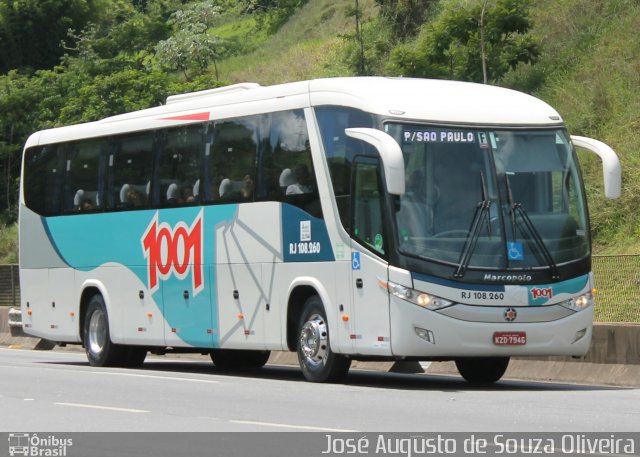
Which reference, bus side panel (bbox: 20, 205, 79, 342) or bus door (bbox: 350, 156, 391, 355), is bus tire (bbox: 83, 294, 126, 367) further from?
bus door (bbox: 350, 156, 391, 355)

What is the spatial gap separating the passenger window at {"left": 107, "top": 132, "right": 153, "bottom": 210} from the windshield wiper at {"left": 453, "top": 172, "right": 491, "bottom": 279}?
690 cm

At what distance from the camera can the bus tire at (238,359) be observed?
22609mm

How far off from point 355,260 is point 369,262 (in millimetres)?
298

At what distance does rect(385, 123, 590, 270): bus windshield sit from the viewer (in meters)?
16.5

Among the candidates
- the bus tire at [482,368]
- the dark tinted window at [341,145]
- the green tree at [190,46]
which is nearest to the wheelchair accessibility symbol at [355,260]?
the dark tinted window at [341,145]

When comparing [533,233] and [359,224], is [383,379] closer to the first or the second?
[359,224]

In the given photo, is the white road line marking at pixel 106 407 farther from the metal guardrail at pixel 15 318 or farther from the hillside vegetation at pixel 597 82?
the metal guardrail at pixel 15 318

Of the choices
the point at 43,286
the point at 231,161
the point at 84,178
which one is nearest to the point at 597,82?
the point at 84,178

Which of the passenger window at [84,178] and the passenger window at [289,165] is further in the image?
the passenger window at [84,178]

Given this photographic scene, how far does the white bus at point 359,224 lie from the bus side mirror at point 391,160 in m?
0.02

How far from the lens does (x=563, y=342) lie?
1678cm

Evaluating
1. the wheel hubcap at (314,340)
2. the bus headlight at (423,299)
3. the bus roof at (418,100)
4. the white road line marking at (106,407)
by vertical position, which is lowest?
the white road line marking at (106,407)

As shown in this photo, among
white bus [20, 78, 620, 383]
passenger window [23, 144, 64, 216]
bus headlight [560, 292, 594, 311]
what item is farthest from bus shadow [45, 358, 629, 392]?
passenger window [23, 144, 64, 216]

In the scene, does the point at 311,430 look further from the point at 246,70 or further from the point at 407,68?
the point at 246,70
